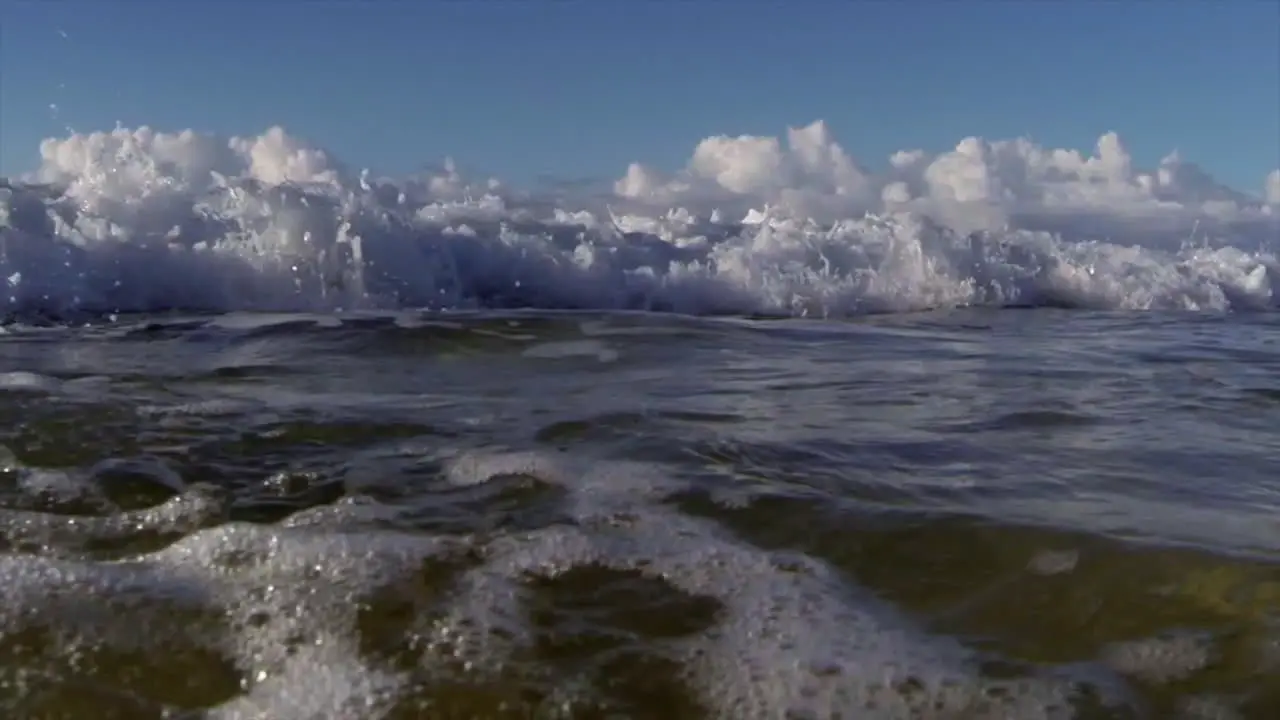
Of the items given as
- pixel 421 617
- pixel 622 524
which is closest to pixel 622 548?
pixel 622 524

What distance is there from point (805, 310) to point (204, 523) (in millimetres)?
8734

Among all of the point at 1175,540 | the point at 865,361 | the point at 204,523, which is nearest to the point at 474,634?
the point at 204,523

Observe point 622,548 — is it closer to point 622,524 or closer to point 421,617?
point 622,524

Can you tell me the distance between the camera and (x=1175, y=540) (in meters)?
2.92

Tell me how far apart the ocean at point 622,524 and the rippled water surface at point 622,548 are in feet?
0.04

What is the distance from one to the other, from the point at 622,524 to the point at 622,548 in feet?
0.61

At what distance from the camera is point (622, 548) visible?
2820mm

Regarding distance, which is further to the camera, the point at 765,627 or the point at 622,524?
the point at 622,524

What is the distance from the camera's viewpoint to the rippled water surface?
2117 mm

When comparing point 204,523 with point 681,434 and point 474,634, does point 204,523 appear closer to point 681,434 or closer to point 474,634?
point 474,634

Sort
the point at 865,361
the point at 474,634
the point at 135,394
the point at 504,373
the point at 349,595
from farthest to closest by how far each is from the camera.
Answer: the point at 865,361, the point at 504,373, the point at 135,394, the point at 349,595, the point at 474,634

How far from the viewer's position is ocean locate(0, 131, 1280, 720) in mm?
2133

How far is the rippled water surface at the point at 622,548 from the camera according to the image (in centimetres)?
212

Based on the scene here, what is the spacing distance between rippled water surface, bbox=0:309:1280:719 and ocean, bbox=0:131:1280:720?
0.04 ft
